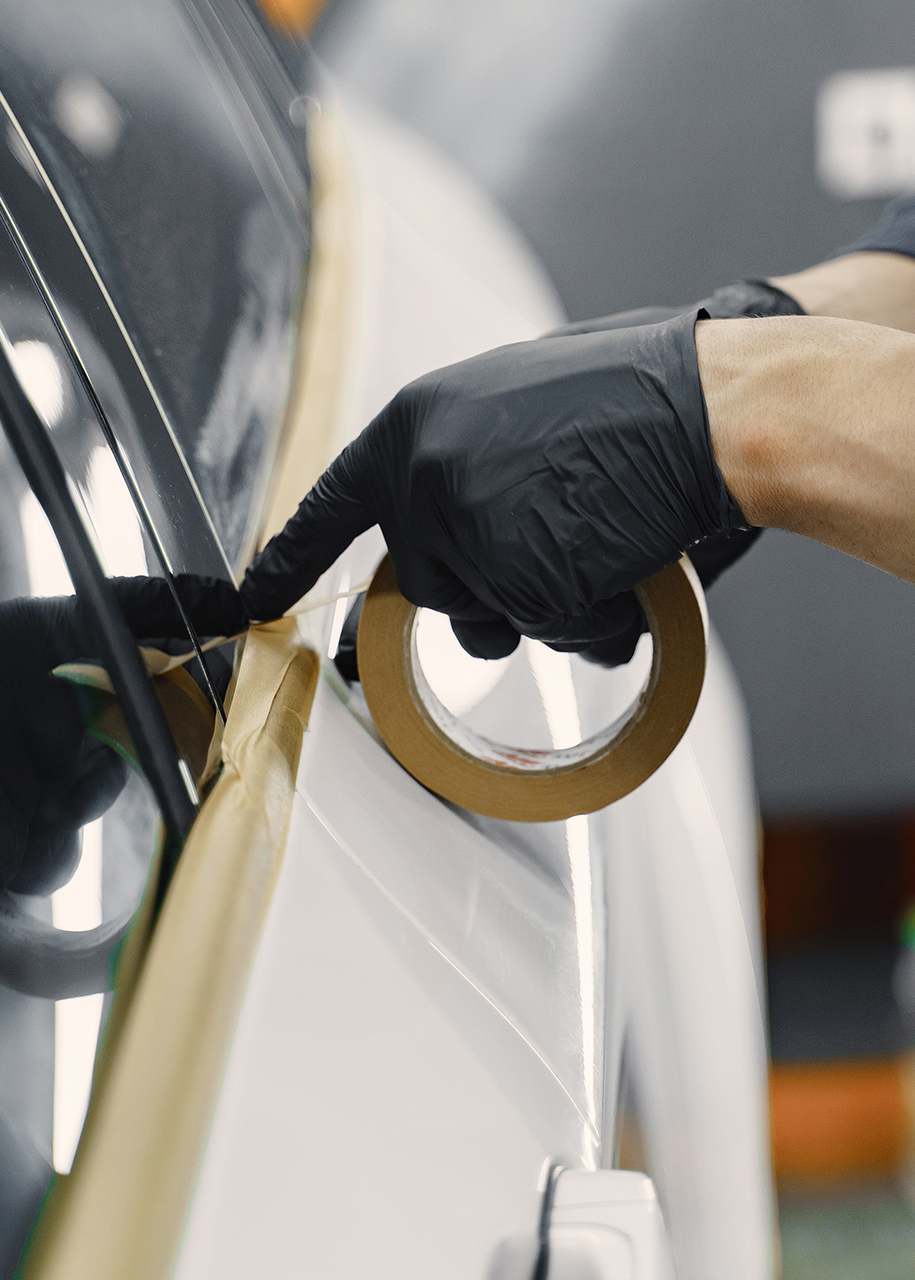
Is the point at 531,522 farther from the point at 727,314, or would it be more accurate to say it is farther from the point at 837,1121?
the point at 837,1121

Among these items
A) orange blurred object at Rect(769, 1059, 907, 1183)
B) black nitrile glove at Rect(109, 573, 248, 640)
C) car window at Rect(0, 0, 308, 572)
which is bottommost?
orange blurred object at Rect(769, 1059, 907, 1183)

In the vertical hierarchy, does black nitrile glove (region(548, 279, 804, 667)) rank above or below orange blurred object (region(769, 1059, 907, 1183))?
above

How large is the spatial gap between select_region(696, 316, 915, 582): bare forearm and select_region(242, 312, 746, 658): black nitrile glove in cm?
2

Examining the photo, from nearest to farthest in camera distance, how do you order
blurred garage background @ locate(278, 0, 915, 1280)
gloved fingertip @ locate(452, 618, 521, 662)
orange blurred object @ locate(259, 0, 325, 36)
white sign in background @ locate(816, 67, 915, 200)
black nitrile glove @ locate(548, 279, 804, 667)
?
gloved fingertip @ locate(452, 618, 521, 662) → black nitrile glove @ locate(548, 279, 804, 667) → blurred garage background @ locate(278, 0, 915, 1280) → white sign in background @ locate(816, 67, 915, 200) → orange blurred object @ locate(259, 0, 325, 36)

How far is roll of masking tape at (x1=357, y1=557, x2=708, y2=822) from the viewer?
0.67 meters

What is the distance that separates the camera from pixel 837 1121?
1.61 meters

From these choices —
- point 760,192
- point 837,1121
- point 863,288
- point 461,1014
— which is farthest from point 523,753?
point 760,192

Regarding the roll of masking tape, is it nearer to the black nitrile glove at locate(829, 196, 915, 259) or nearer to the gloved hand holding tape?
the gloved hand holding tape

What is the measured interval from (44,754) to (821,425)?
0.49 m

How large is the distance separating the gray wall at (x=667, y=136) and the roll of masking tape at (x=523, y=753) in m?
1.48

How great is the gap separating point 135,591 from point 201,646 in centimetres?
7

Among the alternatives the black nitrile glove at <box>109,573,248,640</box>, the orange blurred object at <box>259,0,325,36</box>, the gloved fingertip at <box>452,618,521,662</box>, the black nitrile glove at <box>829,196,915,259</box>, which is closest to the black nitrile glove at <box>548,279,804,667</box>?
the black nitrile glove at <box>829,196,915,259</box>

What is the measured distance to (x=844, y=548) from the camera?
683 millimetres

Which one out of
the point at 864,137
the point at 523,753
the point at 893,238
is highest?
the point at 864,137
